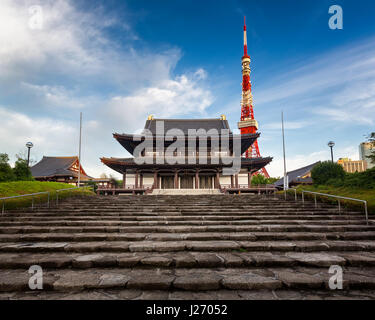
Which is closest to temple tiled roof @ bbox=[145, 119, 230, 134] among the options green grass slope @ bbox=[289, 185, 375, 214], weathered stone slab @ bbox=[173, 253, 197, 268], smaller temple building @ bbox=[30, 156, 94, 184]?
smaller temple building @ bbox=[30, 156, 94, 184]

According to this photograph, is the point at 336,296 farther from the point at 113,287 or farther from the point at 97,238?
the point at 97,238

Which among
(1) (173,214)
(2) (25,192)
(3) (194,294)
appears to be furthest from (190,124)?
(3) (194,294)

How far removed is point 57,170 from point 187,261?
33.4 m

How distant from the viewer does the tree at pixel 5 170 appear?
11867 millimetres

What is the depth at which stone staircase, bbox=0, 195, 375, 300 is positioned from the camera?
271 cm

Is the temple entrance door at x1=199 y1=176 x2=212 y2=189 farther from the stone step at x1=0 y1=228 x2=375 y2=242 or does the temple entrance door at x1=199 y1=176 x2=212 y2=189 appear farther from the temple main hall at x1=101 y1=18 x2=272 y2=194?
the stone step at x1=0 y1=228 x2=375 y2=242

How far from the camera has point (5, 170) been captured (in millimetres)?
12117

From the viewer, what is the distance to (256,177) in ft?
119

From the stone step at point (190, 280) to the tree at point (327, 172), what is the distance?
10335 mm

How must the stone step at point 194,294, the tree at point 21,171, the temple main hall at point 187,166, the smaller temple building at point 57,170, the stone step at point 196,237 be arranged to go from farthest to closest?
the smaller temple building at point 57,170 → the temple main hall at point 187,166 → the tree at point 21,171 → the stone step at point 196,237 → the stone step at point 194,294

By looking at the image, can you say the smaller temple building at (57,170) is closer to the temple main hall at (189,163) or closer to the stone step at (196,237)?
the temple main hall at (189,163)

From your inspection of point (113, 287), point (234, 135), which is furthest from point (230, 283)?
point (234, 135)

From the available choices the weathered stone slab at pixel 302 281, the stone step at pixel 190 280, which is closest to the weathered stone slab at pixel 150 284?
the stone step at pixel 190 280
